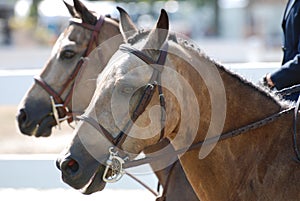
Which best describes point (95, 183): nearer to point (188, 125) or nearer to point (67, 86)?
point (188, 125)

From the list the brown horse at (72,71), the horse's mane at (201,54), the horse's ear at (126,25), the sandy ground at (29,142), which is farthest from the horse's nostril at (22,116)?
the sandy ground at (29,142)

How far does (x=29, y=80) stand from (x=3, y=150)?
15.2 ft

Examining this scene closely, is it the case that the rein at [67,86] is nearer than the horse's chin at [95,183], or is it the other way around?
the horse's chin at [95,183]

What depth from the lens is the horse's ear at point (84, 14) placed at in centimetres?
511

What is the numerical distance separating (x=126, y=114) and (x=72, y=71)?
1.88 m

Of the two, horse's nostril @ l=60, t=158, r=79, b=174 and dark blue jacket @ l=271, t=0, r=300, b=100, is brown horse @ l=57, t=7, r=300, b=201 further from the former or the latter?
dark blue jacket @ l=271, t=0, r=300, b=100

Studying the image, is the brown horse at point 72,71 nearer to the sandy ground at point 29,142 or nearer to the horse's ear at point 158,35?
the horse's ear at point 158,35

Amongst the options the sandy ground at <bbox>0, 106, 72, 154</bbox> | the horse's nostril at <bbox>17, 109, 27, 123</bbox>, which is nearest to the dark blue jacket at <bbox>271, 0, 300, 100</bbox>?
the horse's nostril at <bbox>17, 109, 27, 123</bbox>

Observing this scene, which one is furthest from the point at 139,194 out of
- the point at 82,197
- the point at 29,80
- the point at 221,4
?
the point at 221,4

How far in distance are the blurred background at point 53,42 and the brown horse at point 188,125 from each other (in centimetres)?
154

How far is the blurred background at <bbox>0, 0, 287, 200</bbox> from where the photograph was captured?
21.0 feet

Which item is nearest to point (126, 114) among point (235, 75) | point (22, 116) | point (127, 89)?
point (127, 89)

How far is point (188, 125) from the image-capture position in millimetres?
3447

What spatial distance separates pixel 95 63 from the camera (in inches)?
196
